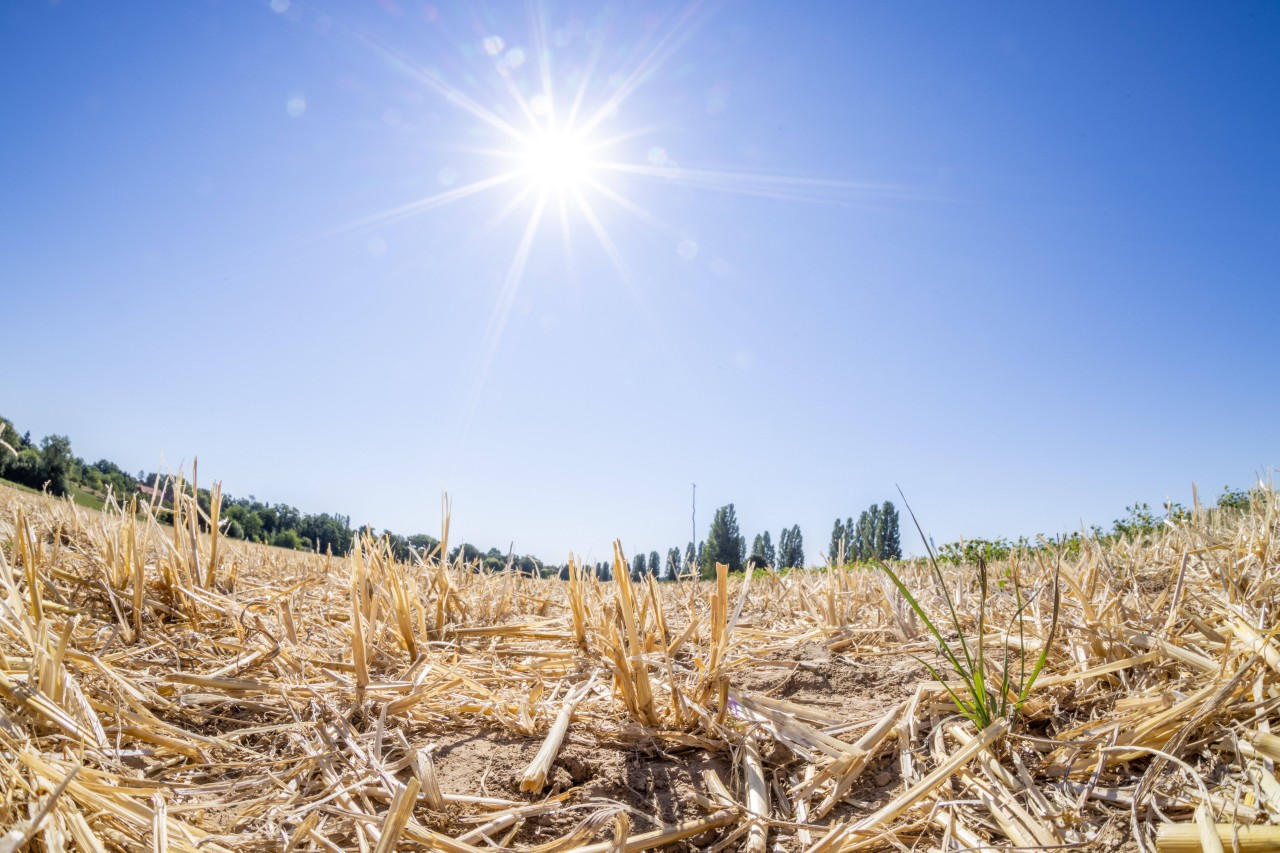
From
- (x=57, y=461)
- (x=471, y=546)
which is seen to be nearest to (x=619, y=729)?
(x=471, y=546)

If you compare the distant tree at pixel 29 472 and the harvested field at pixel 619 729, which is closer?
the harvested field at pixel 619 729

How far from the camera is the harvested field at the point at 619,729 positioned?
1.16m

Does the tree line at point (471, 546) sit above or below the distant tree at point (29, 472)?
below

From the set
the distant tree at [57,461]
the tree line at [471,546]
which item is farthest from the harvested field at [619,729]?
the distant tree at [57,461]

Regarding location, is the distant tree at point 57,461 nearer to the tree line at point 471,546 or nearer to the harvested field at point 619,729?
the tree line at point 471,546

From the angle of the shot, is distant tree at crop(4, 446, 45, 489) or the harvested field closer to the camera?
the harvested field

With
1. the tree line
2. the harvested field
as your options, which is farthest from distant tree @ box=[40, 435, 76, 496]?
the harvested field

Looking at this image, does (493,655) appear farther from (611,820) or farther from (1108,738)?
(1108,738)

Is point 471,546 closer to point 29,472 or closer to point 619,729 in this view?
point 619,729

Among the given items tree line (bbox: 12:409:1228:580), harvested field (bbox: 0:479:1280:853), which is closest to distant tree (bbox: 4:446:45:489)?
A: tree line (bbox: 12:409:1228:580)

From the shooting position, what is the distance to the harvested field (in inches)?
45.8

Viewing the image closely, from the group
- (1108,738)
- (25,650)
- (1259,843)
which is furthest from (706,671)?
(25,650)

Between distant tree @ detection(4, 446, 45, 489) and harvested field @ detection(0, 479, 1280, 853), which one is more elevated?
distant tree @ detection(4, 446, 45, 489)

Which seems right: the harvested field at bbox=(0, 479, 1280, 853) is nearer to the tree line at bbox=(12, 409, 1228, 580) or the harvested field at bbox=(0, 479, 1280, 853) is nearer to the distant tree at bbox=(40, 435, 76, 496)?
the tree line at bbox=(12, 409, 1228, 580)
